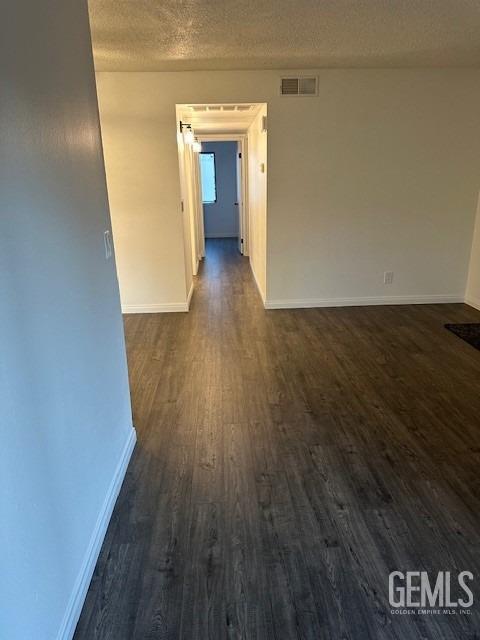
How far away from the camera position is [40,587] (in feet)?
3.87

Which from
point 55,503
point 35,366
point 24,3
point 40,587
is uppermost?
point 24,3

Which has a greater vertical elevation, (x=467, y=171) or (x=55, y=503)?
(x=467, y=171)

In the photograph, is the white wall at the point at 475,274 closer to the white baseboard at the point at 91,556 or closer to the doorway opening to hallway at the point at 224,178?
the doorway opening to hallway at the point at 224,178

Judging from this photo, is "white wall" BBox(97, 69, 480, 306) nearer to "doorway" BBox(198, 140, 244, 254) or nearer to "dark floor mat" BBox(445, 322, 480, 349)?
"dark floor mat" BBox(445, 322, 480, 349)

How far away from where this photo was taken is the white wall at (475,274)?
456cm

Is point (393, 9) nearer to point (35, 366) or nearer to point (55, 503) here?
point (35, 366)

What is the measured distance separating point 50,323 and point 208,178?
31.4ft

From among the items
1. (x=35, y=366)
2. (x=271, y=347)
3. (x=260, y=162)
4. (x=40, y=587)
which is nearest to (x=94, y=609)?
(x=40, y=587)

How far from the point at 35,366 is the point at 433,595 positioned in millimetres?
1591

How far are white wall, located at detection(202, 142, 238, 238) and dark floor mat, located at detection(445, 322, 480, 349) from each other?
23.5 feet

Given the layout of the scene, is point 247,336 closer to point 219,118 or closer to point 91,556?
point 91,556

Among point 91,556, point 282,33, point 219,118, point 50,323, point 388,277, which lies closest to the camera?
point 50,323

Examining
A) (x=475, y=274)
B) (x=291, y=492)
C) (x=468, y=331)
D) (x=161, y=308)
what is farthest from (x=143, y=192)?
(x=475, y=274)

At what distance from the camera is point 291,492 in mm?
1983
